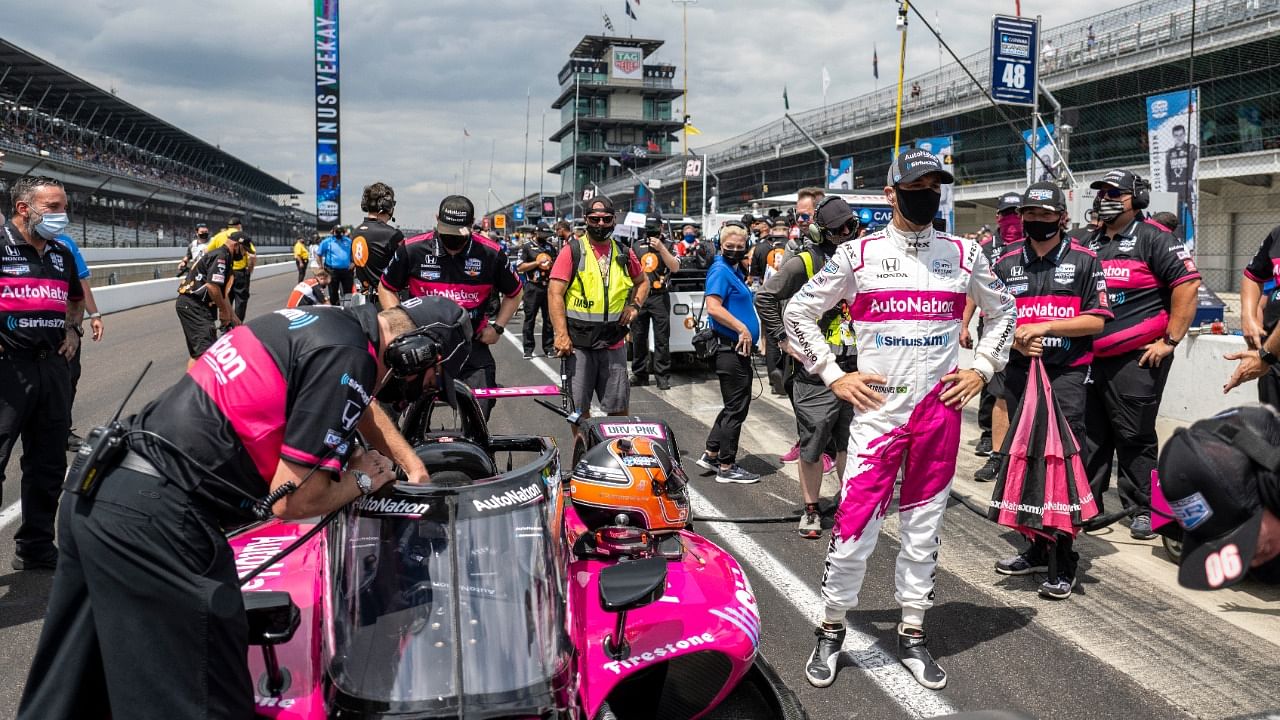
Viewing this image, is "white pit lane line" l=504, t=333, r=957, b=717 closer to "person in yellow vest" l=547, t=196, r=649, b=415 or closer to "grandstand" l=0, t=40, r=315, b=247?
"person in yellow vest" l=547, t=196, r=649, b=415

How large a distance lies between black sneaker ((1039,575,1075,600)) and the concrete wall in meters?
21.7

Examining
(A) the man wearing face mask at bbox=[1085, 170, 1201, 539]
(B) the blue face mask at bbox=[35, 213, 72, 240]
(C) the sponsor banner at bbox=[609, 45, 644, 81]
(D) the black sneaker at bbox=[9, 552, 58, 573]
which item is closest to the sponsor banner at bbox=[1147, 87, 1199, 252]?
(A) the man wearing face mask at bbox=[1085, 170, 1201, 539]

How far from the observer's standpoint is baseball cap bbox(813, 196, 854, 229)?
18.3ft

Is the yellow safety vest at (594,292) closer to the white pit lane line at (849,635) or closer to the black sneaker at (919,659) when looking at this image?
the white pit lane line at (849,635)

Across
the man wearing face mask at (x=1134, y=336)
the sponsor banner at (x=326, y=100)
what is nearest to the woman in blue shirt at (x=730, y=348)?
the man wearing face mask at (x=1134, y=336)

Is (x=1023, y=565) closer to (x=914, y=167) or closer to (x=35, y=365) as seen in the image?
(x=914, y=167)

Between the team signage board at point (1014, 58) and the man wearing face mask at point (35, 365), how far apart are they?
45.4ft

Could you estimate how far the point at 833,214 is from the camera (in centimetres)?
560

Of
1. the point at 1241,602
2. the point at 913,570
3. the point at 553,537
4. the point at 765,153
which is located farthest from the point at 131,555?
the point at 765,153

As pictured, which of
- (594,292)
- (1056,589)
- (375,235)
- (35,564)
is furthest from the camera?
(375,235)

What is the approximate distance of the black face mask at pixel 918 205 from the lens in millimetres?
3996

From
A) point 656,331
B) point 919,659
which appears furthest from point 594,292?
point 656,331

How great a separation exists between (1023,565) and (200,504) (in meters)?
4.38

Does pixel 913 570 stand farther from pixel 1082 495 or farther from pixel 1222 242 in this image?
pixel 1222 242
